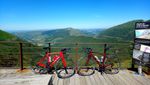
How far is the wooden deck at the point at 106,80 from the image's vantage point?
156 inches

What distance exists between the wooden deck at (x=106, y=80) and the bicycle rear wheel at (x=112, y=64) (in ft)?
0.96

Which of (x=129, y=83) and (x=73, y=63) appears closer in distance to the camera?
(x=129, y=83)

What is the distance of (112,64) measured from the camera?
191 inches

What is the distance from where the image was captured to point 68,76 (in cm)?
444

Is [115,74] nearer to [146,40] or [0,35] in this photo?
[146,40]

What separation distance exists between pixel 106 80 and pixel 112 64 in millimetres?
851

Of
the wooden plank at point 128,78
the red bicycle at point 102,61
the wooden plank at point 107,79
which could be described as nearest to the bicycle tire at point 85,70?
the red bicycle at point 102,61

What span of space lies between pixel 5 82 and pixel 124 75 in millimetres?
3560

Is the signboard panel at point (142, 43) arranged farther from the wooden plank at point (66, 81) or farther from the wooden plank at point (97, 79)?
the wooden plank at point (66, 81)

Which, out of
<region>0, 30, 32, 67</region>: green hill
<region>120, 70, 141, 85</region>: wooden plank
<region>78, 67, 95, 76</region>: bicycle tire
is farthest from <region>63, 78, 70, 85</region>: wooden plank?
<region>0, 30, 32, 67</region>: green hill

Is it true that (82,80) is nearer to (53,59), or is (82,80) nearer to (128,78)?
(53,59)

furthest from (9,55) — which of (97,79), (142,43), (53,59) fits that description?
(142,43)

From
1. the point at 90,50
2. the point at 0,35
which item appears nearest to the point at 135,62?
the point at 90,50

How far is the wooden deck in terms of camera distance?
13.0 feet
